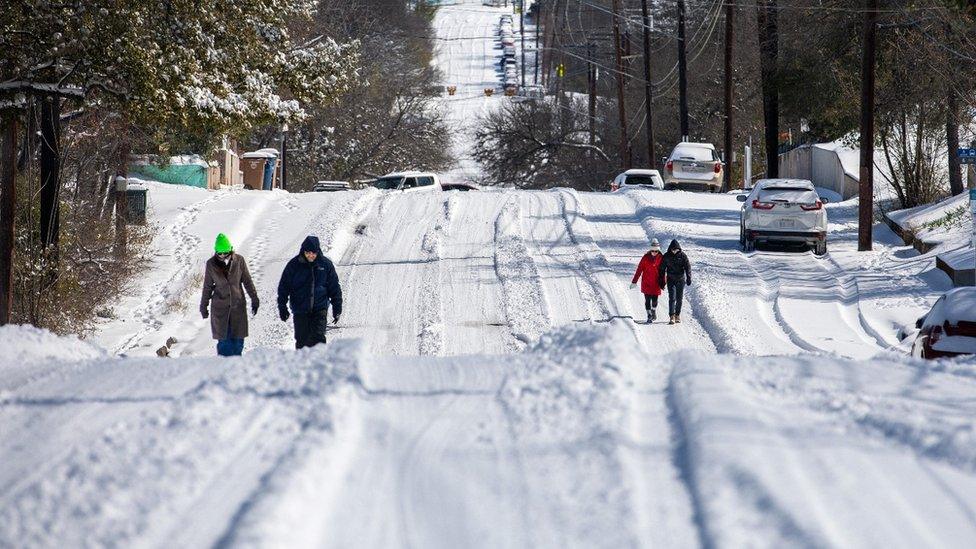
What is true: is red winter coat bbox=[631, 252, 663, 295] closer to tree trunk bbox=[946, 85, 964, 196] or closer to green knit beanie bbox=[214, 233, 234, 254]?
green knit beanie bbox=[214, 233, 234, 254]

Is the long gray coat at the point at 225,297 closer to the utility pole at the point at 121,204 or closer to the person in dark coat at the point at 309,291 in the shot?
the person in dark coat at the point at 309,291

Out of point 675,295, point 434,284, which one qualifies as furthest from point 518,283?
point 675,295

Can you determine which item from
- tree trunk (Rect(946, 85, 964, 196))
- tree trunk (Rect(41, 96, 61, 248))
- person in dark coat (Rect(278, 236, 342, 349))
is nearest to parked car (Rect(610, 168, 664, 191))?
tree trunk (Rect(946, 85, 964, 196))

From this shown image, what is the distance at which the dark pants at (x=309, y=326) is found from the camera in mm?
13500

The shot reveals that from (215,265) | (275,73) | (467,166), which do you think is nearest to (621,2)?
(467,166)

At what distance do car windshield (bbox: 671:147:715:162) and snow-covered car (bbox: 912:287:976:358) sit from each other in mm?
30643

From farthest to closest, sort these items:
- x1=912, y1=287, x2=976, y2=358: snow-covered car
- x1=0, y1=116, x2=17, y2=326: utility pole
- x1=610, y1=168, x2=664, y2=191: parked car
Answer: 1. x1=610, y1=168, x2=664, y2=191: parked car
2. x1=0, y1=116, x2=17, y2=326: utility pole
3. x1=912, y1=287, x2=976, y2=358: snow-covered car

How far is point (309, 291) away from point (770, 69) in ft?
94.2

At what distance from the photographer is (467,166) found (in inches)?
3514

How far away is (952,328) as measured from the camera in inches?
480

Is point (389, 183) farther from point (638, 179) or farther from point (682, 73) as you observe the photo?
point (682, 73)

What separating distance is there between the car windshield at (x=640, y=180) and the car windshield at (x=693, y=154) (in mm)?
1147

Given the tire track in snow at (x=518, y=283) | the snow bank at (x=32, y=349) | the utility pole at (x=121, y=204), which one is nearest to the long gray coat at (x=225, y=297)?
the snow bank at (x=32, y=349)

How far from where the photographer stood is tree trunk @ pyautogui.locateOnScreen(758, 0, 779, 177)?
38938mm
